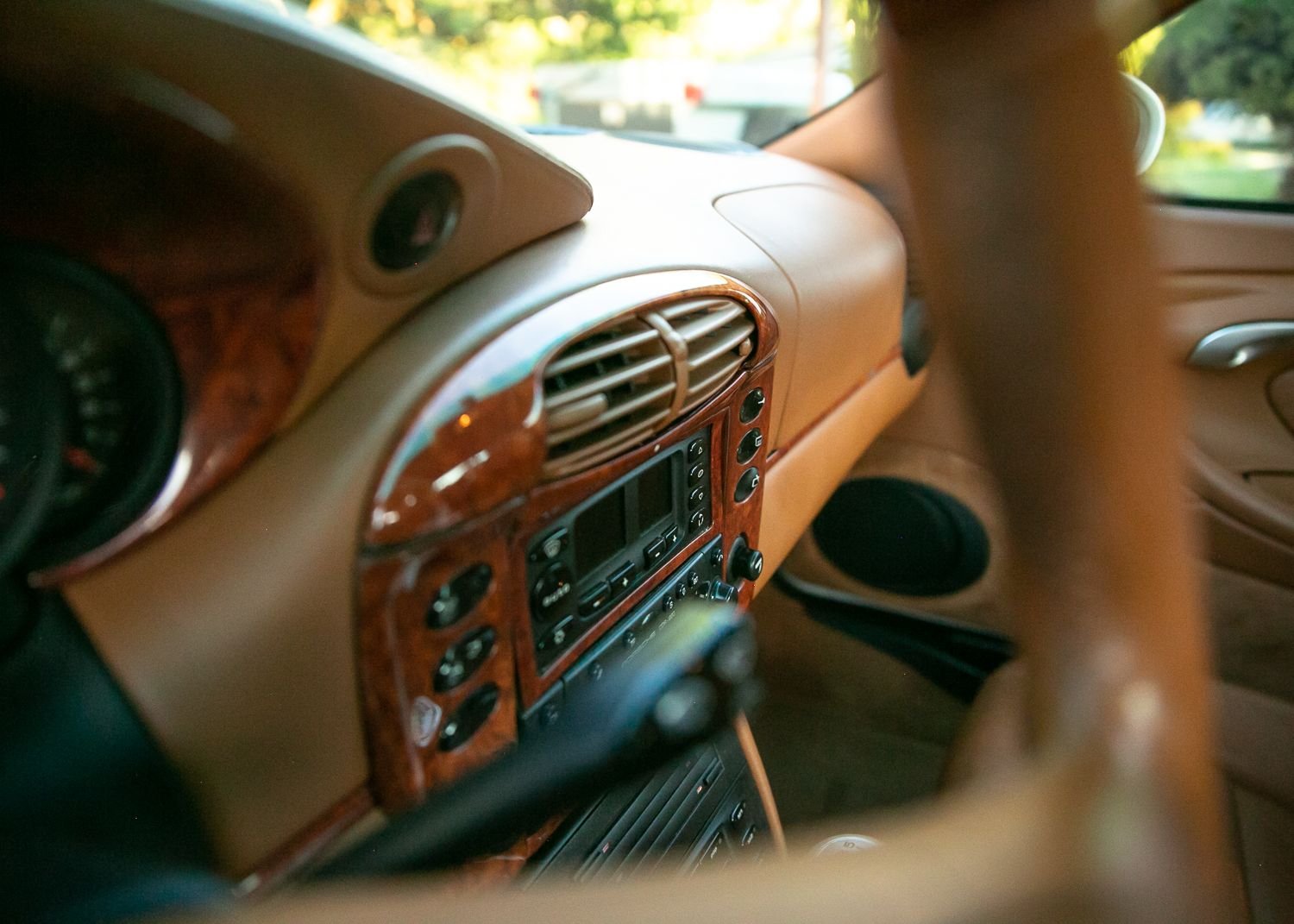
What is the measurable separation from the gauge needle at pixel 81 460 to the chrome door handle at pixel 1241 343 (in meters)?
2.13

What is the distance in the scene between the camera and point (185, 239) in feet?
2.26

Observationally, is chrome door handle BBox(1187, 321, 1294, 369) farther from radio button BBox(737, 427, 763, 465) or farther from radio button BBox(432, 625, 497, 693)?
radio button BBox(432, 625, 497, 693)

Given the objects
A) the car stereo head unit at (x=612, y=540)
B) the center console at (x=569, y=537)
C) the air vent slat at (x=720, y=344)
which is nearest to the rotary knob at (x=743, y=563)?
the center console at (x=569, y=537)

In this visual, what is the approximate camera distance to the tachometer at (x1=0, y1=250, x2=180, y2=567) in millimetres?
641

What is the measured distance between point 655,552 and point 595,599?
5.8 inches

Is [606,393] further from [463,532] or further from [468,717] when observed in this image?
[468,717]

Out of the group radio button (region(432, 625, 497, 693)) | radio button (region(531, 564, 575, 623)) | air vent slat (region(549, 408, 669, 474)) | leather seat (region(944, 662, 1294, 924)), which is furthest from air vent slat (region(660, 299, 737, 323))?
leather seat (region(944, 662, 1294, 924))

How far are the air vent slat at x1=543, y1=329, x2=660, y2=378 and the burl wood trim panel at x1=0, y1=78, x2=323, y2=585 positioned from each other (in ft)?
0.80

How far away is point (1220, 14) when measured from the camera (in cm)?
188

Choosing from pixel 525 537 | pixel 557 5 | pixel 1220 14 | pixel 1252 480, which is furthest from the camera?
pixel 557 5

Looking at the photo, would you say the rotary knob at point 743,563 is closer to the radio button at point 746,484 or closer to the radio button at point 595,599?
the radio button at point 746,484

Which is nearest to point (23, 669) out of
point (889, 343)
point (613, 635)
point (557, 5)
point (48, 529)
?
point (48, 529)

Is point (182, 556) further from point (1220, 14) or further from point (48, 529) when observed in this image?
point (1220, 14)

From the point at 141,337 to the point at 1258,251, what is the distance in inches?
85.6
